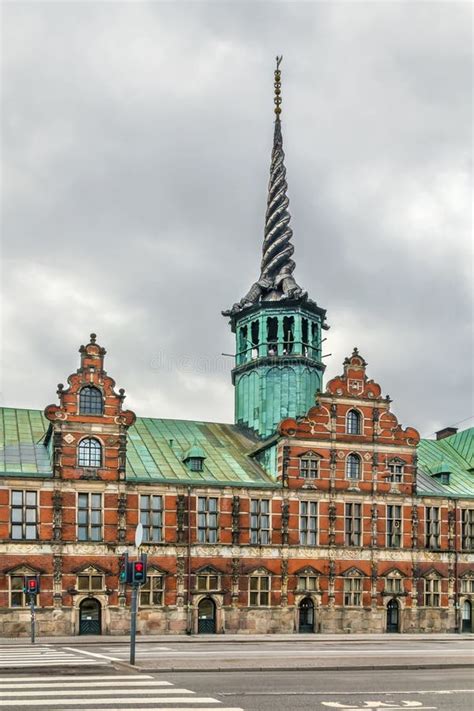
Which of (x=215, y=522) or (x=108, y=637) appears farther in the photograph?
(x=215, y=522)

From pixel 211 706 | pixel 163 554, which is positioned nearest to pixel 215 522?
pixel 163 554

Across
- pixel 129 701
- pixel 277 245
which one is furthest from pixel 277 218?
pixel 129 701

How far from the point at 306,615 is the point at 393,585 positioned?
6.69 m

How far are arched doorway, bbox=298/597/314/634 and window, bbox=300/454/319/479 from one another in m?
8.23

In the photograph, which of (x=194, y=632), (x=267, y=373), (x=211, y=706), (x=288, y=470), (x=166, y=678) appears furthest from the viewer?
(x=267, y=373)

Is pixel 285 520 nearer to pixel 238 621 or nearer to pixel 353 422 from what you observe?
pixel 238 621

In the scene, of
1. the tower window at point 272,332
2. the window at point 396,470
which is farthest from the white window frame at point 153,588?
the tower window at point 272,332

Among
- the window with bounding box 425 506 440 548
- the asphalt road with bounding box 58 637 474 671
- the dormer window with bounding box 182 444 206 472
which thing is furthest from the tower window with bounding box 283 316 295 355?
the asphalt road with bounding box 58 637 474 671

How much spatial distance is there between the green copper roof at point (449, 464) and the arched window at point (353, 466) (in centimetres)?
526

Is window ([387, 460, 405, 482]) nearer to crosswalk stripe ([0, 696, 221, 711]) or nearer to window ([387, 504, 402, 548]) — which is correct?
window ([387, 504, 402, 548])

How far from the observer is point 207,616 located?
64.5 metres

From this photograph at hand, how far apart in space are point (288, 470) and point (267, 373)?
30.5ft

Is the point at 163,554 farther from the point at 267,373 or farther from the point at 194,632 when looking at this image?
the point at 267,373

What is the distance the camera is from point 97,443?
63375 millimetres
